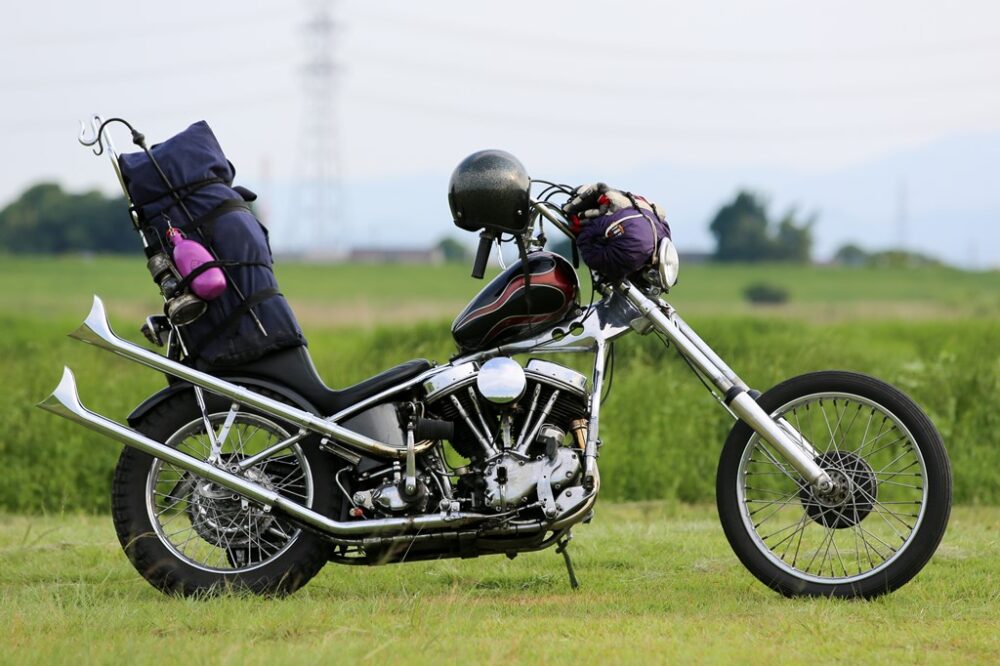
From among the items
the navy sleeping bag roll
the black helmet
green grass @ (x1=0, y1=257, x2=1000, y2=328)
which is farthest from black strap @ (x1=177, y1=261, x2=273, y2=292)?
green grass @ (x1=0, y1=257, x2=1000, y2=328)

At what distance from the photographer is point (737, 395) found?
5820mm

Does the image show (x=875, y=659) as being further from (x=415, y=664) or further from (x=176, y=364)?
(x=176, y=364)

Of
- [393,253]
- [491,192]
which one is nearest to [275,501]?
[491,192]

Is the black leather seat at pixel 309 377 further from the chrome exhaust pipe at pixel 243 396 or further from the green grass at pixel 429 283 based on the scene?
the green grass at pixel 429 283

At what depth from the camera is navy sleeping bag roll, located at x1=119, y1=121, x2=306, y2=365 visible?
19.5ft

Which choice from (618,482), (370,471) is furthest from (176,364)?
(618,482)

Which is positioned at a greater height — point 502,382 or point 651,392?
point 502,382

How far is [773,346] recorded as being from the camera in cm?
1397

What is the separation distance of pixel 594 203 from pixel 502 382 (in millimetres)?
881

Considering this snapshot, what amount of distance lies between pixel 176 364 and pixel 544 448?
1.60 metres

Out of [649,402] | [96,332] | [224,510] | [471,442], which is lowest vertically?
[649,402]

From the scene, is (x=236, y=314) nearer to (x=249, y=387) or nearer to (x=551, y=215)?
(x=249, y=387)

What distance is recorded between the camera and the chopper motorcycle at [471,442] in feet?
18.9

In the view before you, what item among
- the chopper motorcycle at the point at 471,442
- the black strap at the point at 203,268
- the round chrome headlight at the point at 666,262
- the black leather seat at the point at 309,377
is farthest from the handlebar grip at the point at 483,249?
the black strap at the point at 203,268
